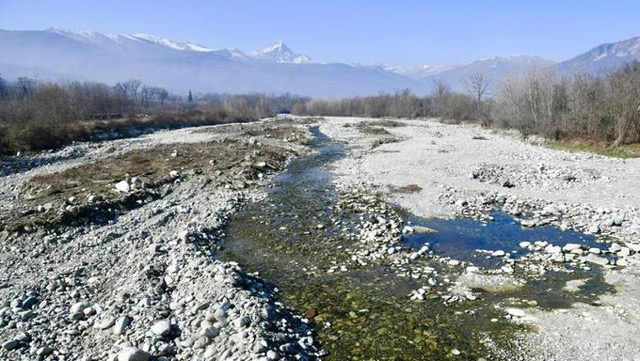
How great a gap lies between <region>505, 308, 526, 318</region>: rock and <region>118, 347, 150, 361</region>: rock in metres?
7.89

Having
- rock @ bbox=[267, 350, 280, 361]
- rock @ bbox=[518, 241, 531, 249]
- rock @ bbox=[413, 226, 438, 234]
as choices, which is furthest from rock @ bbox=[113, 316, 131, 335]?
rock @ bbox=[518, 241, 531, 249]

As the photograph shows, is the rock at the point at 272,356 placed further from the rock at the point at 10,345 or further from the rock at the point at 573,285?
the rock at the point at 573,285

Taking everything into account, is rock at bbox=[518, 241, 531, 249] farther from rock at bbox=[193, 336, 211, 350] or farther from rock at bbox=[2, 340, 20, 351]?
rock at bbox=[2, 340, 20, 351]

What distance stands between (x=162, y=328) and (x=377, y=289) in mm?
5443

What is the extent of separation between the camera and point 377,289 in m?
12.0

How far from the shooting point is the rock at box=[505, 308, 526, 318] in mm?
10398

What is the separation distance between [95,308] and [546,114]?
5242 centimetres

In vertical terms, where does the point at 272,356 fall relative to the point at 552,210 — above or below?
below

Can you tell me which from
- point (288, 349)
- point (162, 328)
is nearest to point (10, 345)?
point (162, 328)

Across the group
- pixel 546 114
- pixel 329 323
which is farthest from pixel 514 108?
pixel 329 323

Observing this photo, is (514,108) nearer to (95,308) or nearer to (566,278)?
(566,278)

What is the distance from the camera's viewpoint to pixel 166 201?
2150cm

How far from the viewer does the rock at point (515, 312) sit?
10.4 m

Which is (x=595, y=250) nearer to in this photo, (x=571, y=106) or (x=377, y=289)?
(x=377, y=289)
